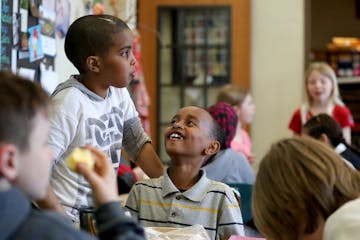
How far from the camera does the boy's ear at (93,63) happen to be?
196cm

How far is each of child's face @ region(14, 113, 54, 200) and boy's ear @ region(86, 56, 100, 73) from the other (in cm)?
87

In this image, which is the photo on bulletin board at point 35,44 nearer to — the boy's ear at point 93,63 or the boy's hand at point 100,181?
the boy's ear at point 93,63

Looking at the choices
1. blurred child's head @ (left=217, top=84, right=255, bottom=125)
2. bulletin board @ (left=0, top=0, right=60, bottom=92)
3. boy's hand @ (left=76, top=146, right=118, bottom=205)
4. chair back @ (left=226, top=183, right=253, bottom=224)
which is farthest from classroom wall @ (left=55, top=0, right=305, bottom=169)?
boy's hand @ (left=76, top=146, right=118, bottom=205)

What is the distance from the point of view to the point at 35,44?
3.16 metres

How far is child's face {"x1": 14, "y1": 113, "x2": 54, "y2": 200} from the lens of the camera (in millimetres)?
1060

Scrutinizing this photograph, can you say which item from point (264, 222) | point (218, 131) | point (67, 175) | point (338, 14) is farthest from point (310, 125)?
point (338, 14)

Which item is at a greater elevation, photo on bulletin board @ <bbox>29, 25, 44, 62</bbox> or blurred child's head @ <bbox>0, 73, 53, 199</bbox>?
photo on bulletin board @ <bbox>29, 25, 44, 62</bbox>

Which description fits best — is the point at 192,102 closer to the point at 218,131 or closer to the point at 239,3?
the point at 239,3

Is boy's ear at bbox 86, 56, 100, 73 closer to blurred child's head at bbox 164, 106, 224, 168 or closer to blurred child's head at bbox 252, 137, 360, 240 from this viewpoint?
blurred child's head at bbox 164, 106, 224, 168

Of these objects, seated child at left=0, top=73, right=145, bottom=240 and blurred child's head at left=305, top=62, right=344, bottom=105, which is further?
blurred child's head at left=305, top=62, right=344, bottom=105

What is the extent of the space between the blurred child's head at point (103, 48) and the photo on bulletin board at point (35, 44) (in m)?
1.17

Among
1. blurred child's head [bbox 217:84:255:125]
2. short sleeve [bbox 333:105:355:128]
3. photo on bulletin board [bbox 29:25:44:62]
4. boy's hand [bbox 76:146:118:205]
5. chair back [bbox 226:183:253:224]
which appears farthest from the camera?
short sleeve [bbox 333:105:355:128]

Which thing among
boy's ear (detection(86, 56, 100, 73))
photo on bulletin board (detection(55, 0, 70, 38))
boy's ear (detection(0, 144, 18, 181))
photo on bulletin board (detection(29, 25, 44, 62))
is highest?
photo on bulletin board (detection(55, 0, 70, 38))

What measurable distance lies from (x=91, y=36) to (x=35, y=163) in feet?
3.12
